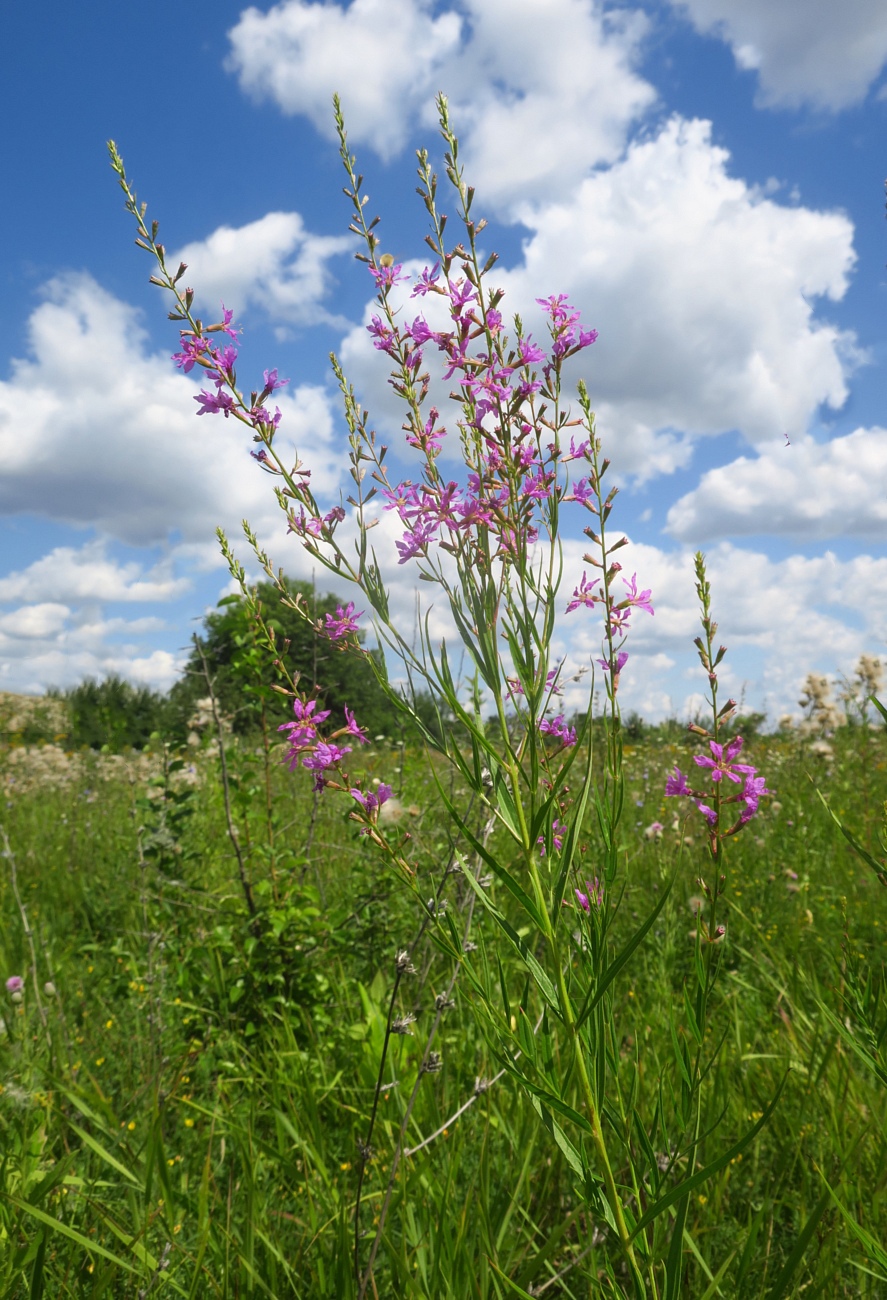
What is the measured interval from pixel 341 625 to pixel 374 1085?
198cm

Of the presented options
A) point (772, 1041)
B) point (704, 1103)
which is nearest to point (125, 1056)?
point (704, 1103)

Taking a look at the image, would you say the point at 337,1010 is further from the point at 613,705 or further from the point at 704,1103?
the point at 613,705

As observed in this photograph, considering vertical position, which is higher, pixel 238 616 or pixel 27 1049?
pixel 238 616

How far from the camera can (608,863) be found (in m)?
1.43

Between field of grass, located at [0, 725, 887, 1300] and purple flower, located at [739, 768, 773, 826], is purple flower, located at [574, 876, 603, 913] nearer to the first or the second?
field of grass, located at [0, 725, 887, 1300]

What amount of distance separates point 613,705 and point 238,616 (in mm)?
3121

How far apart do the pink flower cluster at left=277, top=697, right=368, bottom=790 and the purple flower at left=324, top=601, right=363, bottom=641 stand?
0.17m

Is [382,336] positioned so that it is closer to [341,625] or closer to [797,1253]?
[341,625]

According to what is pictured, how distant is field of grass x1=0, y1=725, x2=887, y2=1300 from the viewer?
72.4 inches

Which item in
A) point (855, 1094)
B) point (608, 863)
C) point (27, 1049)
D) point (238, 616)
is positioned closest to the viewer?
point (608, 863)

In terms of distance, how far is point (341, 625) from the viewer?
1.89 m

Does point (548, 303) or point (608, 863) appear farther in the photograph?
point (548, 303)

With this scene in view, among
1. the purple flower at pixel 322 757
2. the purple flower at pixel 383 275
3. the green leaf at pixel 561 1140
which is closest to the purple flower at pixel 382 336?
the purple flower at pixel 383 275

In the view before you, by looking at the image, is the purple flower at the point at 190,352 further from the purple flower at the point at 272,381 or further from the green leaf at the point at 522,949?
the green leaf at the point at 522,949
